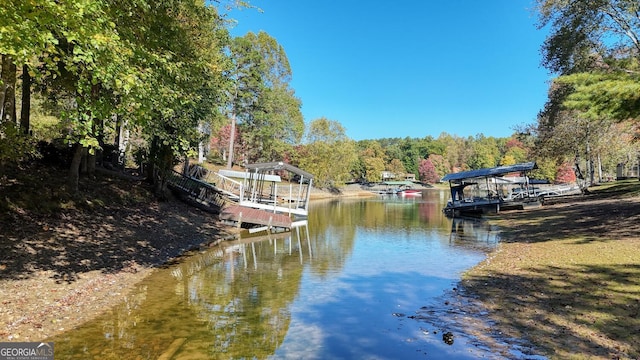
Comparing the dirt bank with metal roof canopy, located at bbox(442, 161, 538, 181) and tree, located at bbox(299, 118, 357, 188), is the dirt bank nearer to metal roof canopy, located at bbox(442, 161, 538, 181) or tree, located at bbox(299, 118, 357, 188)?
metal roof canopy, located at bbox(442, 161, 538, 181)

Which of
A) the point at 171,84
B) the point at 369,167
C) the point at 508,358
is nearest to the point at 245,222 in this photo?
the point at 171,84

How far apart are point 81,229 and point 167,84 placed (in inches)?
268

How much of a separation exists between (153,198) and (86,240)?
958 centimetres

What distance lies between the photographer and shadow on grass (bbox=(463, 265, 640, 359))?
5.77 meters

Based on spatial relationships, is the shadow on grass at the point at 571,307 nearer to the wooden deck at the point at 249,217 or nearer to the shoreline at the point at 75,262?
the shoreline at the point at 75,262

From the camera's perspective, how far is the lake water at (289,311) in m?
6.25

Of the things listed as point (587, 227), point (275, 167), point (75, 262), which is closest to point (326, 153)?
point (275, 167)

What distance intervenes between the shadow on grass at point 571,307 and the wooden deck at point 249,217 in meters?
13.2

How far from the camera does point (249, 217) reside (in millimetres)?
21500

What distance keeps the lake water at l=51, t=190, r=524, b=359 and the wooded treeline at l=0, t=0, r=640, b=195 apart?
3.48 meters

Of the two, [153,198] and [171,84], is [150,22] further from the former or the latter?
[153,198]

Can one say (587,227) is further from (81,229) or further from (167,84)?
(81,229)

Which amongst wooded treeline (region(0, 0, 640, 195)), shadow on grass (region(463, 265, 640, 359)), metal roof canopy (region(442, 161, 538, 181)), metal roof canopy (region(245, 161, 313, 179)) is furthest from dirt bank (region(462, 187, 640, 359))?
metal roof canopy (region(442, 161, 538, 181))

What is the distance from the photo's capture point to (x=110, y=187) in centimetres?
1841
